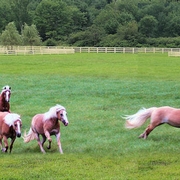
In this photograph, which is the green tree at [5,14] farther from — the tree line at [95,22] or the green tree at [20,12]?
the green tree at [20,12]

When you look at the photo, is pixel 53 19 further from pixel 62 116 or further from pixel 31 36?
pixel 62 116

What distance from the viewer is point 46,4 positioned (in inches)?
2405

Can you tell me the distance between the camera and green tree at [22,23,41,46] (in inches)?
2291

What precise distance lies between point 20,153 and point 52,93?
9789 millimetres

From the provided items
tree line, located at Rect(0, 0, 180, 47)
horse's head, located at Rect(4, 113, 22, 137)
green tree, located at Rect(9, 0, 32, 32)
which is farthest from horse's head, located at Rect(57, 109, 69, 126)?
green tree, located at Rect(9, 0, 32, 32)

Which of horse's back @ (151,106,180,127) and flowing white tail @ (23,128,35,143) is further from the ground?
horse's back @ (151,106,180,127)

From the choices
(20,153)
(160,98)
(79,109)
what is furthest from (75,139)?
A: (160,98)

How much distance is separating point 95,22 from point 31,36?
2969 cm

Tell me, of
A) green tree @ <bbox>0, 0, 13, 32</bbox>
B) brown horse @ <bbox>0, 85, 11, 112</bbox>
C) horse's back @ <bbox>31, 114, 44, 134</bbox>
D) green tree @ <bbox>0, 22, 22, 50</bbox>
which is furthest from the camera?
green tree @ <bbox>0, 0, 13, 32</bbox>

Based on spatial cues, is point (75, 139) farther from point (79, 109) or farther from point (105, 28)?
point (105, 28)

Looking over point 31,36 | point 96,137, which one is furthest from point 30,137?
point 31,36

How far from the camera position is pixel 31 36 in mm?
59406

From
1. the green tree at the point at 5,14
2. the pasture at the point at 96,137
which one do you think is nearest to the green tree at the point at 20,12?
the green tree at the point at 5,14

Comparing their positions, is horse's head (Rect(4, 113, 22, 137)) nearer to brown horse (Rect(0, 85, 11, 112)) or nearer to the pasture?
the pasture
